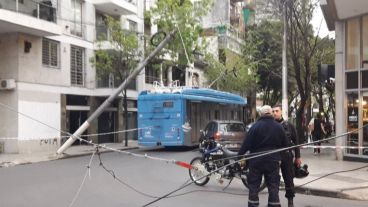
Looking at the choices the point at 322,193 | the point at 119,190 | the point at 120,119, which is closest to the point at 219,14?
the point at 120,119

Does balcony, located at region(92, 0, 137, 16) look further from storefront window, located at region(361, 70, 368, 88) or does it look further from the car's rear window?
storefront window, located at region(361, 70, 368, 88)

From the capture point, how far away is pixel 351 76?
19062mm

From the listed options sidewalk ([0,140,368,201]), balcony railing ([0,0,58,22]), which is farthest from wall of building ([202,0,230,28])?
sidewalk ([0,140,368,201])

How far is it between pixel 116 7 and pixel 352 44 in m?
18.7

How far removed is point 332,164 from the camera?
1761 centimetres

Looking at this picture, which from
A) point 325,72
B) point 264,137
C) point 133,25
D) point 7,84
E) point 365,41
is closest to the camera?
point 264,137

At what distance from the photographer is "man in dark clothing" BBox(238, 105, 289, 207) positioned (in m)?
8.62

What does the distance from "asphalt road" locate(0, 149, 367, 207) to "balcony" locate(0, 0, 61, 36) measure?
9.02 meters

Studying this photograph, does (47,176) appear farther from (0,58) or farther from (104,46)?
(104,46)

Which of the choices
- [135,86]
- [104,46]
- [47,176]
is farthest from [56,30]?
[47,176]

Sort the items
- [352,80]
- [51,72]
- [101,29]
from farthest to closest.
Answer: [101,29] < [51,72] < [352,80]

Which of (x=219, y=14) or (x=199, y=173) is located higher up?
(x=219, y=14)

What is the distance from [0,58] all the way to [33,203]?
56.1 feet

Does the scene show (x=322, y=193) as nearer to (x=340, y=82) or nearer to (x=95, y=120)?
(x=340, y=82)
